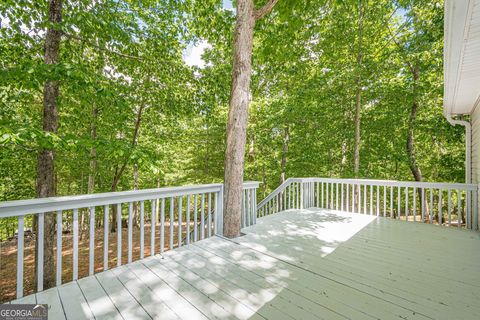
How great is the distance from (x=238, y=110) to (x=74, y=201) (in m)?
2.25

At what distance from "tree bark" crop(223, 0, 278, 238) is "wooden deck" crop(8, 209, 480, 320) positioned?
1.60 ft

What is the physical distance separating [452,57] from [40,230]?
453 centimetres

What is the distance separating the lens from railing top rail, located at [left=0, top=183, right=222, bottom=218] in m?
1.82

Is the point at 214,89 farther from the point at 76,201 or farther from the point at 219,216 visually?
the point at 76,201

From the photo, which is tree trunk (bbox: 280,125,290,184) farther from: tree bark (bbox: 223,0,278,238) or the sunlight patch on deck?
tree bark (bbox: 223,0,278,238)

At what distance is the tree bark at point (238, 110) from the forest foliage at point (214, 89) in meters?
1.07

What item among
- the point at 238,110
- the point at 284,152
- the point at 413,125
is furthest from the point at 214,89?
the point at 413,125

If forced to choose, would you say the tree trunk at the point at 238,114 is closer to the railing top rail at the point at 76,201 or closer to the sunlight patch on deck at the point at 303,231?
the sunlight patch on deck at the point at 303,231

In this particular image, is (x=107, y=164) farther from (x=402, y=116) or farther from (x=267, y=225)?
(x=402, y=116)

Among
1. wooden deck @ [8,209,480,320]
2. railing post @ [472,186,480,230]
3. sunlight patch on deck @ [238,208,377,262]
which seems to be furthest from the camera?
railing post @ [472,186,480,230]

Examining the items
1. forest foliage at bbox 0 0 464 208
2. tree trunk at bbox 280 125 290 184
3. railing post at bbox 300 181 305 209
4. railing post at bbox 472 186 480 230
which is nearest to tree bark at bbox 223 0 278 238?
forest foliage at bbox 0 0 464 208

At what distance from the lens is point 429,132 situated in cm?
805

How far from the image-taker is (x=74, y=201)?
7.06 ft

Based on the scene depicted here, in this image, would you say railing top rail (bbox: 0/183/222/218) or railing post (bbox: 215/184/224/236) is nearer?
railing top rail (bbox: 0/183/222/218)
